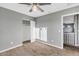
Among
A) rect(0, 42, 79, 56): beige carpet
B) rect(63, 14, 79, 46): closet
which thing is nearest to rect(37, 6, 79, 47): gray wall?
rect(0, 42, 79, 56): beige carpet

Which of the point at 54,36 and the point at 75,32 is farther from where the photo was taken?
the point at 75,32

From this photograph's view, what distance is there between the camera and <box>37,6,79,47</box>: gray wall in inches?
130

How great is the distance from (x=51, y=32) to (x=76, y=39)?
4.88 feet

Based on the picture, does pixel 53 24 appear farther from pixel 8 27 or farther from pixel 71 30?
pixel 8 27

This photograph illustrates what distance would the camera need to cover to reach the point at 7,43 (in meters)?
3.22

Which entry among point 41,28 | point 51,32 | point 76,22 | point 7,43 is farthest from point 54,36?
point 7,43

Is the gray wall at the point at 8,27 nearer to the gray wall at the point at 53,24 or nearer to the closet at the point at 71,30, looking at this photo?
the gray wall at the point at 53,24

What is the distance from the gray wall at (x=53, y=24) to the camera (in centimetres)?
331

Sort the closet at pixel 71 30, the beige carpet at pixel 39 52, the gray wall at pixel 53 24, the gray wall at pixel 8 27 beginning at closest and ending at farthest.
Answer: the beige carpet at pixel 39 52 → the gray wall at pixel 8 27 → the gray wall at pixel 53 24 → the closet at pixel 71 30

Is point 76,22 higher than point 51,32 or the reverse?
higher

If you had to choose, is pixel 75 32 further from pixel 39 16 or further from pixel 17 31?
pixel 17 31

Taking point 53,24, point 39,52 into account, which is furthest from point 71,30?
point 39,52

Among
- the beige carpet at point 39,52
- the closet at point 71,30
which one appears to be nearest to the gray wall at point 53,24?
the beige carpet at point 39,52

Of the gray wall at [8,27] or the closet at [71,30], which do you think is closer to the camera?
the gray wall at [8,27]
